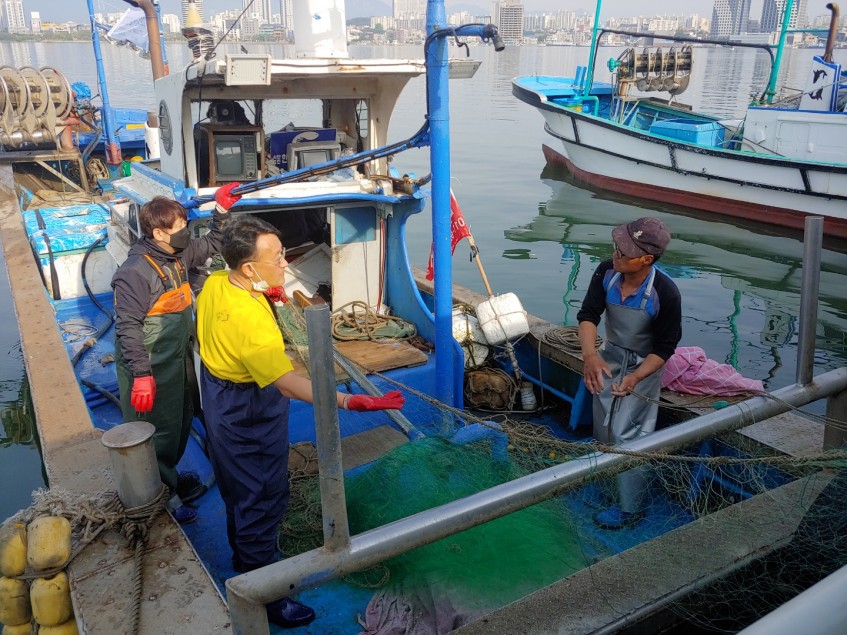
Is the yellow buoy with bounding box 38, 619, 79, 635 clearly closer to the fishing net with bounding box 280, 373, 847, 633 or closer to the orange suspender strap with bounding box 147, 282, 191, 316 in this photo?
the fishing net with bounding box 280, 373, 847, 633

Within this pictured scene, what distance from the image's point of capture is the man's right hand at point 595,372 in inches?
157

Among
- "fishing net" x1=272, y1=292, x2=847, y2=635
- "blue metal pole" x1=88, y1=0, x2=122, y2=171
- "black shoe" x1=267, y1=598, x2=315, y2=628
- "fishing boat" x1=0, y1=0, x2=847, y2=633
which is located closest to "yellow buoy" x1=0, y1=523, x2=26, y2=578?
"fishing boat" x1=0, y1=0, x2=847, y2=633

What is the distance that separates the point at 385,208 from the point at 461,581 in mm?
3623

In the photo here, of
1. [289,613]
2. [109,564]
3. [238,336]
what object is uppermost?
[238,336]

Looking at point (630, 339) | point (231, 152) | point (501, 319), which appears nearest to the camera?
point (630, 339)

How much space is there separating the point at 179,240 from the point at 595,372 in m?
2.64

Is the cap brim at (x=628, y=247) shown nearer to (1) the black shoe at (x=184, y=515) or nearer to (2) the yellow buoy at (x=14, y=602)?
(1) the black shoe at (x=184, y=515)

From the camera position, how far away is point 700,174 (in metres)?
16.6

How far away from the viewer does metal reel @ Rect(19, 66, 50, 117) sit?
12.9 metres

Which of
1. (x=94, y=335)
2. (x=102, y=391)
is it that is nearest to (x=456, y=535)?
(x=102, y=391)

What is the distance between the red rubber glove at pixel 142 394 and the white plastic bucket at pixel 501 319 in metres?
3.06

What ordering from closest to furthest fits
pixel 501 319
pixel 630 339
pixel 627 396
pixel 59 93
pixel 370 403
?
pixel 370 403 < pixel 630 339 < pixel 627 396 < pixel 501 319 < pixel 59 93

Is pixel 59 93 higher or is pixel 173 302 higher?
pixel 59 93

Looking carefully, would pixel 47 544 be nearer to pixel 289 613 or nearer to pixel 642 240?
pixel 289 613
